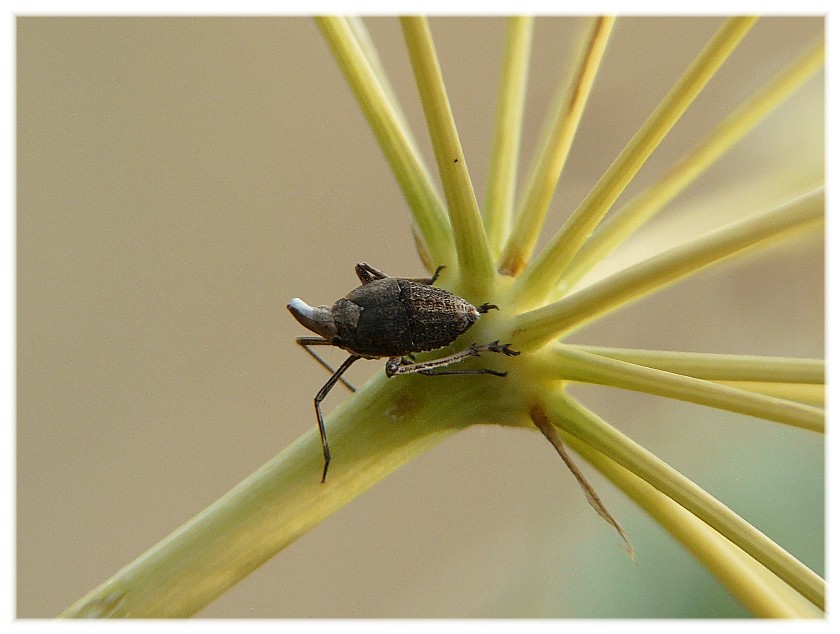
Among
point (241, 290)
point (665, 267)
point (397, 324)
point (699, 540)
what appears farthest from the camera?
point (241, 290)

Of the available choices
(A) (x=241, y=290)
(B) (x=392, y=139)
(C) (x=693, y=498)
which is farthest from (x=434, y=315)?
(A) (x=241, y=290)

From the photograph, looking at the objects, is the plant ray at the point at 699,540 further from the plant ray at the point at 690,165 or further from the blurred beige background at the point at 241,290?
the blurred beige background at the point at 241,290

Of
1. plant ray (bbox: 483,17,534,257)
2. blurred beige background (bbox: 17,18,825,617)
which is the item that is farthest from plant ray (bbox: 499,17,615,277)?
blurred beige background (bbox: 17,18,825,617)

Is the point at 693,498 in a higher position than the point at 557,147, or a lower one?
lower

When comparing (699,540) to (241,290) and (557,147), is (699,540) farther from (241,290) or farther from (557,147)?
(241,290)

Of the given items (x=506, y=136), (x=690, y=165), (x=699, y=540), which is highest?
(x=506, y=136)

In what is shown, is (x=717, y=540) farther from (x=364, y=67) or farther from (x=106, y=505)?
(x=106, y=505)

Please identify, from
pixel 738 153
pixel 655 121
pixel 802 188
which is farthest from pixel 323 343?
pixel 738 153

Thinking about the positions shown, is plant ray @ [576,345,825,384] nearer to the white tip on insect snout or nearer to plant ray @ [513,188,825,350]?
plant ray @ [513,188,825,350]
